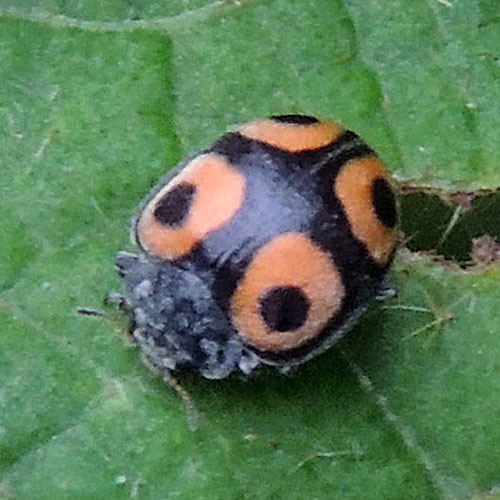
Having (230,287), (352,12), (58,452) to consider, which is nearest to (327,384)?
(230,287)

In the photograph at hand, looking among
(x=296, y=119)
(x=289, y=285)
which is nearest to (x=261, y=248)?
(x=289, y=285)

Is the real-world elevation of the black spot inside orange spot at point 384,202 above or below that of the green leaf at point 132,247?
above

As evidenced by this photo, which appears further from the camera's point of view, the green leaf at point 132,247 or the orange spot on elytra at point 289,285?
the green leaf at point 132,247

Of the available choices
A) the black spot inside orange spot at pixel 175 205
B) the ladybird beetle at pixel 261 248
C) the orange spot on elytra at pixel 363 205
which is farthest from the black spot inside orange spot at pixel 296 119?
the black spot inside orange spot at pixel 175 205

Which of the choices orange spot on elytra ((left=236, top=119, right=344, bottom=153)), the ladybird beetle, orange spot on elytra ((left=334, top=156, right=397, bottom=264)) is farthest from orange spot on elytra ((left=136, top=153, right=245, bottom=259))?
orange spot on elytra ((left=334, top=156, right=397, bottom=264))

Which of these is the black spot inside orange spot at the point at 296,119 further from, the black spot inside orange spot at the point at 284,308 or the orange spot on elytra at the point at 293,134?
the black spot inside orange spot at the point at 284,308

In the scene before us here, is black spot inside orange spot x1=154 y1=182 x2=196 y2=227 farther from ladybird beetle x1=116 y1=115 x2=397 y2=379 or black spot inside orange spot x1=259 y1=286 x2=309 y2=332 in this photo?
black spot inside orange spot x1=259 y1=286 x2=309 y2=332

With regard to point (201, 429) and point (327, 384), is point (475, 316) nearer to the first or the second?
point (327, 384)
